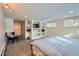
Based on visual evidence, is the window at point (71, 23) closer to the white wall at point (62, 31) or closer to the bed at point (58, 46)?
the white wall at point (62, 31)

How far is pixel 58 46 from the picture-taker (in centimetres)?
147

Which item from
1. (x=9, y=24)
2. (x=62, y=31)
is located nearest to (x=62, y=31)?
(x=62, y=31)

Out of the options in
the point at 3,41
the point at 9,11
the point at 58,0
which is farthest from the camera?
the point at 3,41

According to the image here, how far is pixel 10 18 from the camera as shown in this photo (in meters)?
1.63

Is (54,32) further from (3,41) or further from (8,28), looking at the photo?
(3,41)

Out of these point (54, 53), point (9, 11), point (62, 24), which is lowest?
point (54, 53)

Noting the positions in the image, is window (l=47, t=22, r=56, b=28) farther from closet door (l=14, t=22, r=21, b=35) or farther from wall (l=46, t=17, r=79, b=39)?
closet door (l=14, t=22, r=21, b=35)

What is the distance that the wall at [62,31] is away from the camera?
1482mm

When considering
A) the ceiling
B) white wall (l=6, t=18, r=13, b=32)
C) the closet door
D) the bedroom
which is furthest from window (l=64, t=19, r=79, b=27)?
white wall (l=6, t=18, r=13, b=32)

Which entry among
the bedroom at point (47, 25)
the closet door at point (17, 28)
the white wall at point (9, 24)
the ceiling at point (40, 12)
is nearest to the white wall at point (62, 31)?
the bedroom at point (47, 25)

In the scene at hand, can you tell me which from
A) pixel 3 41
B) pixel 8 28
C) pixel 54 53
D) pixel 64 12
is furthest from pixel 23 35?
pixel 64 12

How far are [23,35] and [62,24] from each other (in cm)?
65

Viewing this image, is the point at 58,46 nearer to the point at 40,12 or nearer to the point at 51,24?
the point at 51,24

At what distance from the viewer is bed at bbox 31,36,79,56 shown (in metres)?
Result: 1.35
